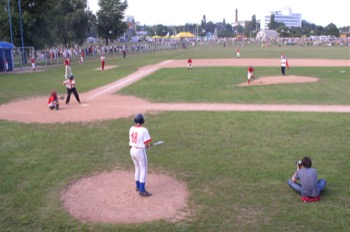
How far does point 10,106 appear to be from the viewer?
18.4 meters

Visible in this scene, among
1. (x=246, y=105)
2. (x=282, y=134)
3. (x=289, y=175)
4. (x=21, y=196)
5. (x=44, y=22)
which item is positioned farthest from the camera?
(x=44, y=22)

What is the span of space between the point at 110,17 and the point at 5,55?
1371 inches

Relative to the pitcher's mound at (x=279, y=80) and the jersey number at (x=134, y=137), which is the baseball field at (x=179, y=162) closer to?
the jersey number at (x=134, y=137)

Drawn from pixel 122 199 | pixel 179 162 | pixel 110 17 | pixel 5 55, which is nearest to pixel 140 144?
pixel 122 199

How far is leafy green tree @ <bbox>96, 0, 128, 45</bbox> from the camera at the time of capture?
6856 cm

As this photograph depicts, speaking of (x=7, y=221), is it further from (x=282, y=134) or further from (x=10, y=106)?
(x=10, y=106)

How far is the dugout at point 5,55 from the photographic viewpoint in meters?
35.2

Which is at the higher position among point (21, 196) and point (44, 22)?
point (44, 22)

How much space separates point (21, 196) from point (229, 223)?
436 centimetres

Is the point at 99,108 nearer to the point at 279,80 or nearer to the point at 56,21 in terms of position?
the point at 279,80

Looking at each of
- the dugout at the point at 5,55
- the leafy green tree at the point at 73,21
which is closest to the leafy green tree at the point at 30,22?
→ the dugout at the point at 5,55

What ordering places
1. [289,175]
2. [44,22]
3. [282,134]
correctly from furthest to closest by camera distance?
1. [44,22]
2. [282,134]
3. [289,175]

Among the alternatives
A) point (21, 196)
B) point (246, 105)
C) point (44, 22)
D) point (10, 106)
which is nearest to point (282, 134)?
point (246, 105)

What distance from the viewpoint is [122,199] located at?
7.59 meters
